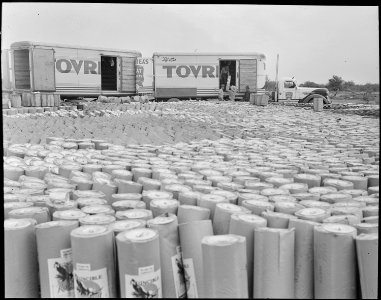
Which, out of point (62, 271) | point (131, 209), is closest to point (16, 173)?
point (131, 209)

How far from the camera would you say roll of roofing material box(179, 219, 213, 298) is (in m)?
1.99

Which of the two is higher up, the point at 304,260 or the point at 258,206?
the point at 258,206

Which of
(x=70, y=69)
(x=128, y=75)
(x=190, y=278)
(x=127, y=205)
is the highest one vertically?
(x=70, y=69)

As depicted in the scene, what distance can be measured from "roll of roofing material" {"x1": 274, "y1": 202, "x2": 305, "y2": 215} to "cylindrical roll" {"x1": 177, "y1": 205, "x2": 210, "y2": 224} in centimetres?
44

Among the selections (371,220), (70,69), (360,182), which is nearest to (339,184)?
(360,182)

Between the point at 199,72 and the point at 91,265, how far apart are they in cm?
1849

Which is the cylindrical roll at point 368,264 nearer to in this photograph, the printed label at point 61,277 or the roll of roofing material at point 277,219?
the roll of roofing material at point 277,219

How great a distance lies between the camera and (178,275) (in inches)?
80.4

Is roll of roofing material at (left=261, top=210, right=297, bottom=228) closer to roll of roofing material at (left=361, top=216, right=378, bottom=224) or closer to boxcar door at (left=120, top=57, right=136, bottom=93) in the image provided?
roll of roofing material at (left=361, top=216, right=378, bottom=224)

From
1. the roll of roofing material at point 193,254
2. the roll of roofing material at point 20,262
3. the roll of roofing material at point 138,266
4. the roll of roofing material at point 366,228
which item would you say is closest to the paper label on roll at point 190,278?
the roll of roofing material at point 193,254

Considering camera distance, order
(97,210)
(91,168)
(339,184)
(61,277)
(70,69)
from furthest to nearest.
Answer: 1. (70,69)
2. (91,168)
3. (339,184)
4. (97,210)
5. (61,277)

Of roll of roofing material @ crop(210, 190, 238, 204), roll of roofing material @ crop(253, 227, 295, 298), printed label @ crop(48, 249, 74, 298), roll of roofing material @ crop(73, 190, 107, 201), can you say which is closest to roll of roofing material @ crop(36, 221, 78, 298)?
printed label @ crop(48, 249, 74, 298)

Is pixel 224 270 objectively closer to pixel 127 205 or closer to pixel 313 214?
pixel 313 214

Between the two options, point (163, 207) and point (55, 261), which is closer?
point (55, 261)
